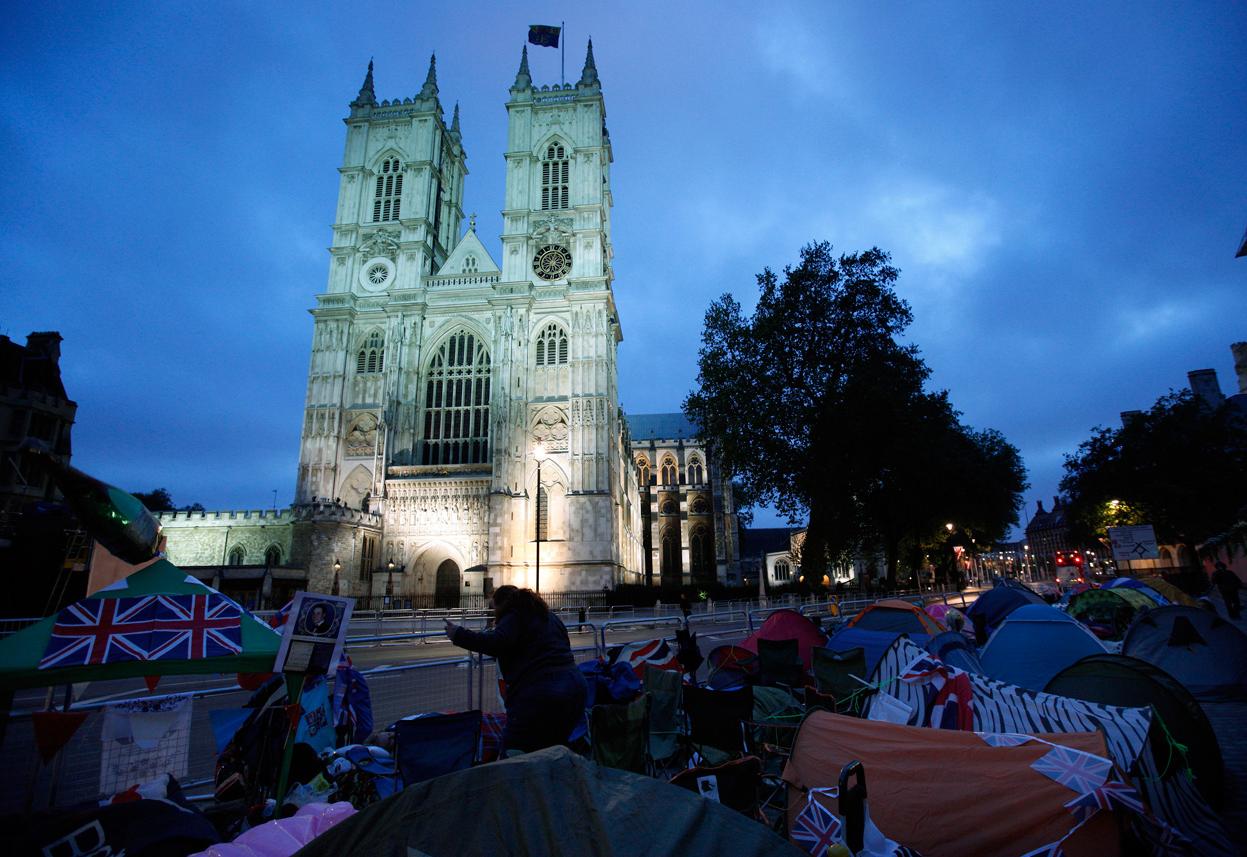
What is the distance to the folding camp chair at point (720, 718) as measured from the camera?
4.64 metres

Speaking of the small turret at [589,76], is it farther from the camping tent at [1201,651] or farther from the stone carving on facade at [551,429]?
the camping tent at [1201,651]

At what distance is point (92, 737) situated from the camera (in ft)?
14.8

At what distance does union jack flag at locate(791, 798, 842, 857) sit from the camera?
3211 millimetres

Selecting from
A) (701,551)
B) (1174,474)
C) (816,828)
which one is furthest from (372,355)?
(1174,474)

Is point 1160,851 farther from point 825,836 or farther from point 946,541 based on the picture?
point 946,541

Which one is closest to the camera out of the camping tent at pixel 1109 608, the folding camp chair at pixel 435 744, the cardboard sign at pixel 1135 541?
the folding camp chair at pixel 435 744

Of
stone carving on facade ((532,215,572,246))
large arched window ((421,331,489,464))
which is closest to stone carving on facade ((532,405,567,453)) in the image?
large arched window ((421,331,489,464))

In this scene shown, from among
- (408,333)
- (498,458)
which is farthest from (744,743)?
(408,333)

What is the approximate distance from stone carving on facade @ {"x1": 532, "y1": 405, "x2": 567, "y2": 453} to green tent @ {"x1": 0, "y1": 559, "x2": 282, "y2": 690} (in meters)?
29.3

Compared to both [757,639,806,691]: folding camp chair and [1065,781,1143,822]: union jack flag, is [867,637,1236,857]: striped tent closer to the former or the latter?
[1065,781,1143,822]: union jack flag

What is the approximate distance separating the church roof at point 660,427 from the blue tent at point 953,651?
54.5 meters

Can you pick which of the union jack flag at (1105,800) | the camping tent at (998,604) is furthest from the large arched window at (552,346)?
the union jack flag at (1105,800)

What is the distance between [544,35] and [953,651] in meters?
42.8

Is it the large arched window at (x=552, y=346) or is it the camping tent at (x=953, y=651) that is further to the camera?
the large arched window at (x=552, y=346)
